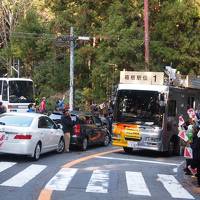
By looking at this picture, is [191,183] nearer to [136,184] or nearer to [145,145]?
[136,184]

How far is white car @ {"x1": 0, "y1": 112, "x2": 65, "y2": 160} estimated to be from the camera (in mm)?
17406

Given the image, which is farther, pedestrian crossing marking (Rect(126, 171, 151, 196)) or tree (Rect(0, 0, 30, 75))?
tree (Rect(0, 0, 30, 75))

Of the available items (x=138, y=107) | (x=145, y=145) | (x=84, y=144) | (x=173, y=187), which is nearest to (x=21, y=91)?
(x=84, y=144)

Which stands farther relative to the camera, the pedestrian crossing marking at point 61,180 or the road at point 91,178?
the pedestrian crossing marking at point 61,180

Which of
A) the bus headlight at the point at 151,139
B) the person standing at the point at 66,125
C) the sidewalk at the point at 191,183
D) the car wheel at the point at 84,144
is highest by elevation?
the person standing at the point at 66,125

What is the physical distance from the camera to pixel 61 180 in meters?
14.3

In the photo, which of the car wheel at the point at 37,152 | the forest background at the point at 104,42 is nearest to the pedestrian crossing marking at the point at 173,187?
the car wheel at the point at 37,152

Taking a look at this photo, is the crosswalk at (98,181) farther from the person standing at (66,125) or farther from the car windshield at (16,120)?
the person standing at (66,125)

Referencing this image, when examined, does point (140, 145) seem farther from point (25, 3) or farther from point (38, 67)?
point (25, 3)

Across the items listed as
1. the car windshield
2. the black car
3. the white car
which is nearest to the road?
the white car

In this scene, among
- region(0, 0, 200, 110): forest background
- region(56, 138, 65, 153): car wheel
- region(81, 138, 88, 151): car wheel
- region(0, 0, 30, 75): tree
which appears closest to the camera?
region(56, 138, 65, 153): car wheel

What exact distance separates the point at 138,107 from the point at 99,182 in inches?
308

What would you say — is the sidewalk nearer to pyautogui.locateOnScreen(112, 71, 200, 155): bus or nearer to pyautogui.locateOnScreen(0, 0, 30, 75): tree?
pyautogui.locateOnScreen(112, 71, 200, 155): bus

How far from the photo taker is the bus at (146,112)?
21.5 metres
